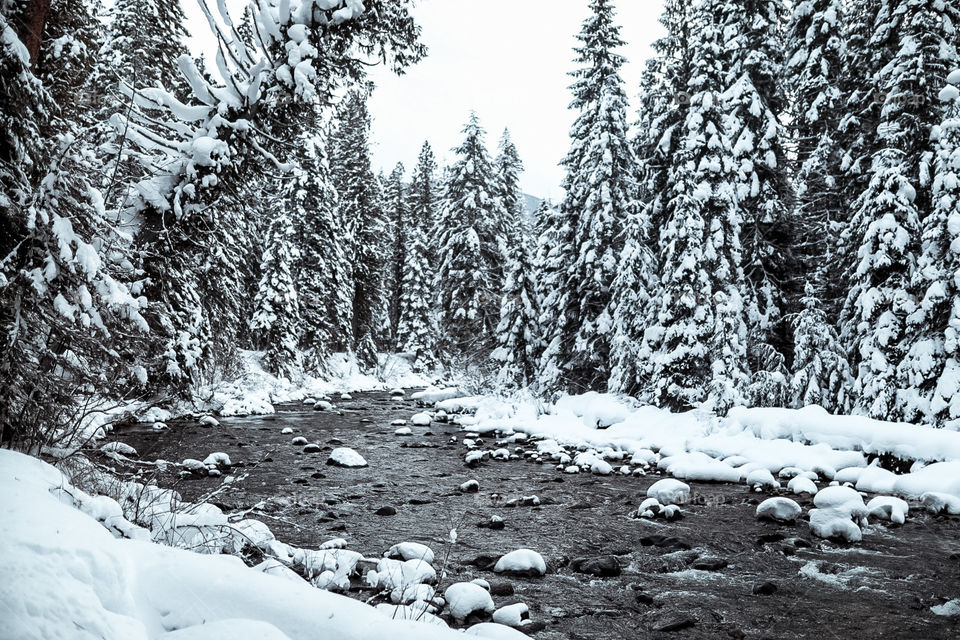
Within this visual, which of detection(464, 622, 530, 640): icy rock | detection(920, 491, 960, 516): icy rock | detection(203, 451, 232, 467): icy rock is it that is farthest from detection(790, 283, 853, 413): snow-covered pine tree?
detection(464, 622, 530, 640): icy rock

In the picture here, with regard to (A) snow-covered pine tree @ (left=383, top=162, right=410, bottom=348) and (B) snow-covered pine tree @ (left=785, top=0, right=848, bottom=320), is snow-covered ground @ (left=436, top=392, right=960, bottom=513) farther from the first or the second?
(A) snow-covered pine tree @ (left=383, top=162, right=410, bottom=348)

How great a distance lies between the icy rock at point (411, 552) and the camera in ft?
20.7

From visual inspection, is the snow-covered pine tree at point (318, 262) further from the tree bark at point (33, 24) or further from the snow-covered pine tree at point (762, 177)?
the tree bark at point (33, 24)

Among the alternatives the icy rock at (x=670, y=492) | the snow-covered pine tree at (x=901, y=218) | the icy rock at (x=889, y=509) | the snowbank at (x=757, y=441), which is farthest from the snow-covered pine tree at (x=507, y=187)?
the icy rock at (x=889, y=509)

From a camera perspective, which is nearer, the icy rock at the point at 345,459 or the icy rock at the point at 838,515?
the icy rock at the point at 838,515

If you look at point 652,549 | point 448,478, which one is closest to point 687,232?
point 448,478

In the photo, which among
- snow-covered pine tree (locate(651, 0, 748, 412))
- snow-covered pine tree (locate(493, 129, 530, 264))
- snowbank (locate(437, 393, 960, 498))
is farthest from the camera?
snow-covered pine tree (locate(493, 129, 530, 264))

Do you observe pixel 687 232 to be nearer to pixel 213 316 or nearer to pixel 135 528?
pixel 213 316

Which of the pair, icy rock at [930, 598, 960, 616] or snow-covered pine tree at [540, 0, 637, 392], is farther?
snow-covered pine tree at [540, 0, 637, 392]

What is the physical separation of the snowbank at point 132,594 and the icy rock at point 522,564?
141 inches

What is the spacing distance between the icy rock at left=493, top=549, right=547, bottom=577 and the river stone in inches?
17.0

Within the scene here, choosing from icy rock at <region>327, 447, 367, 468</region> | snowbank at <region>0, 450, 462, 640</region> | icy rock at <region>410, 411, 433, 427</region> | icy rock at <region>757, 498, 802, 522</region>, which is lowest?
icy rock at <region>410, 411, 433, 427</region>

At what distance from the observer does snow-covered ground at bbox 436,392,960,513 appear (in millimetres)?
9805

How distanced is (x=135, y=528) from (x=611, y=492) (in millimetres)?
8036
